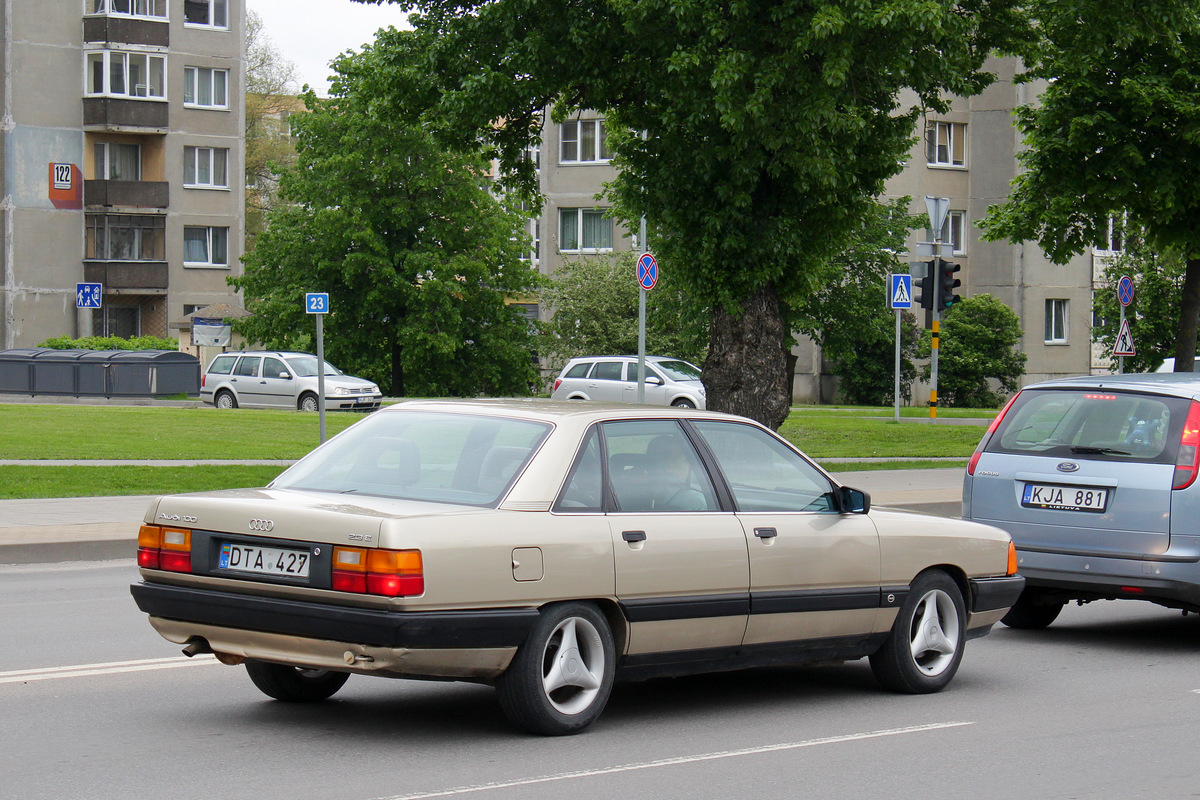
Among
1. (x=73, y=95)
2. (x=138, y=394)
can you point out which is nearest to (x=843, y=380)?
(x=138, y=394)

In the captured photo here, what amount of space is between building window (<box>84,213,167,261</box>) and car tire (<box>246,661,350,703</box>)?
57655 millimetres

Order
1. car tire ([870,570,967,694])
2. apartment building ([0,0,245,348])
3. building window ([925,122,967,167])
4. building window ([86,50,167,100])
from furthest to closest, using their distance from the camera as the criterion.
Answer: building window ([86,50,167,100])
apartment building ([0,0,245,348])
building window ([925,122,967,167])
car tire ([870,570,967,694])

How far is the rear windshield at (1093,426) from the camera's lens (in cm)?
946

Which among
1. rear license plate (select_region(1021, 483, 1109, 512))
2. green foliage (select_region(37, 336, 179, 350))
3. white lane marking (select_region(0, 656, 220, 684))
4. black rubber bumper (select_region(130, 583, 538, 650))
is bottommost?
white lane marking (select_region(0, 656, 220, 684))

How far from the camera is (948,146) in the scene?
55719 millimetres

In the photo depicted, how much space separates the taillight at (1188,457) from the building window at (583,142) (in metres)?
50.6

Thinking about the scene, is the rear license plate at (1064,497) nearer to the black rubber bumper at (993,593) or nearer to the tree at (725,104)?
the black rubber bumper at (993,593)

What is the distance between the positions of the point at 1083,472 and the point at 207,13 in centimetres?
5983

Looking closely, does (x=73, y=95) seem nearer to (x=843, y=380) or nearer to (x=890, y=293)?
(x=843, y=380)

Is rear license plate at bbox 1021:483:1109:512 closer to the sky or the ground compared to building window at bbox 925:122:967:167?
closer to the ground

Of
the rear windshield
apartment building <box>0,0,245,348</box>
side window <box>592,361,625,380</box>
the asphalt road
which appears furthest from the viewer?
apartment building <box>0,0,245,348</box>

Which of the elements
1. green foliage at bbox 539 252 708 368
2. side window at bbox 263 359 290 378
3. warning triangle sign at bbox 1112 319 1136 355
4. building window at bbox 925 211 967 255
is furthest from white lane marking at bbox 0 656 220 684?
building window at bbox 925 211 967 255

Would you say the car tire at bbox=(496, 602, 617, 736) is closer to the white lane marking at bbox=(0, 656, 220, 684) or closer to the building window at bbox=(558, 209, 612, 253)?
the white lane marking at bbox=(0, 656, 220, 684)

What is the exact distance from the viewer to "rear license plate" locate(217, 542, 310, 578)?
20.5 ft
